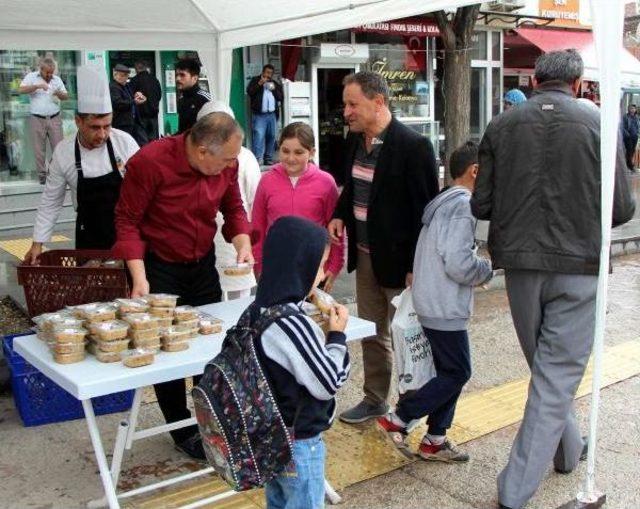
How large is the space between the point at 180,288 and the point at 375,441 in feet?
4.45

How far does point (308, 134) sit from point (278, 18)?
1613 millimetres

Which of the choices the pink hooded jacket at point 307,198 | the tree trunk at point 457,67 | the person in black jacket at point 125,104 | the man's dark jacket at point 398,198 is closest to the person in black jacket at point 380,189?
the man's dark jacket at point 398,198

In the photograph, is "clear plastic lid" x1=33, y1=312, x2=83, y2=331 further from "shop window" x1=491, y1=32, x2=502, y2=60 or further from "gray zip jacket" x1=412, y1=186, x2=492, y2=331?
"shop window" x1=491, y1=32, x2=502, y2=60

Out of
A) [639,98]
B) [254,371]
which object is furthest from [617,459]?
[639,98]

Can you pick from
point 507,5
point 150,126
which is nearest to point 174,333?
point 150,126

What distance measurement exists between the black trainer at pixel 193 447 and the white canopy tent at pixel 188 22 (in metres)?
2.77

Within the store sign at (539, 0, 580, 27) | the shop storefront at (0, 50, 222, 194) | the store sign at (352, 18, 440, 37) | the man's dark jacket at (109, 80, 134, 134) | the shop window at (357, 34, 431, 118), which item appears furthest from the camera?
the store sign at (539, 0, 580, 27)

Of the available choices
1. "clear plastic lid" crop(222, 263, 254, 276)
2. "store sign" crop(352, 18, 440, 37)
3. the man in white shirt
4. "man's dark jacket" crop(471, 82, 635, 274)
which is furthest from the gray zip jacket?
"store sign" crop(352, 18, 440, 37)

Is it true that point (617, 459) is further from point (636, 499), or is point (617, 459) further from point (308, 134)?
point (308, 134)

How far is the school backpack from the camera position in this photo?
7.75 feet

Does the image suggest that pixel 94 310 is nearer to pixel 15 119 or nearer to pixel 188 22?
pixel 188 22

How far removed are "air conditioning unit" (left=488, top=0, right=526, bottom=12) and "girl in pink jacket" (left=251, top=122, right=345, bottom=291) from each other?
1386cm

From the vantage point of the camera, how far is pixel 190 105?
6000mm

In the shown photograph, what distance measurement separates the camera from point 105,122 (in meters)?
4.50
